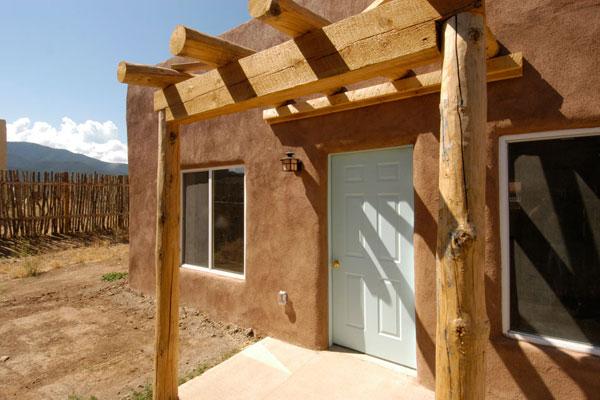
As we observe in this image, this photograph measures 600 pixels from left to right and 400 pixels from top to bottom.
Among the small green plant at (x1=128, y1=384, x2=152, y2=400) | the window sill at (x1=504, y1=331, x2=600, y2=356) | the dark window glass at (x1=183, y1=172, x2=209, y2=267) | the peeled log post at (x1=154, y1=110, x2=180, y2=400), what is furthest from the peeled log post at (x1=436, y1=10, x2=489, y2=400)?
the dark window glass at (x1=183, y1=172, x2=209, y2=267)

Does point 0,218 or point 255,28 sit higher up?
point 255,28

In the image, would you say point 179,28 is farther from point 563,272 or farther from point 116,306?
point 116,306

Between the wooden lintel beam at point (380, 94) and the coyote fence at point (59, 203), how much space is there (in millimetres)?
10510

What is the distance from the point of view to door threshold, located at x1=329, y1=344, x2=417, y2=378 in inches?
144

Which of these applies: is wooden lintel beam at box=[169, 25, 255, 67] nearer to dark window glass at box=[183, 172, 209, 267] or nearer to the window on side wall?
the window on side wall

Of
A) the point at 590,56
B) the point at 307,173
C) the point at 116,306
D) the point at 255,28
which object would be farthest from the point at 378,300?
the point at 116,306

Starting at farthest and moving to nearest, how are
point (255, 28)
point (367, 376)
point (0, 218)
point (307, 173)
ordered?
point (0, 218) → point (255, 28) → point (307, 173) → point (367, 376)

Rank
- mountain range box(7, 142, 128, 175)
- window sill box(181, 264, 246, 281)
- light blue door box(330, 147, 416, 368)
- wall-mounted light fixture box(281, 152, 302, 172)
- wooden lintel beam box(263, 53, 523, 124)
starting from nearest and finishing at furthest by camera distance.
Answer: wooden lintel beam box(263, 53, 523, 124), light blue door box(330, 147, 416, 368), wall-mounted light fixture box(281, 152, 302, 172), window sill box(181, 264, 246, 281), mountain range box(7, 142, 128, 175)

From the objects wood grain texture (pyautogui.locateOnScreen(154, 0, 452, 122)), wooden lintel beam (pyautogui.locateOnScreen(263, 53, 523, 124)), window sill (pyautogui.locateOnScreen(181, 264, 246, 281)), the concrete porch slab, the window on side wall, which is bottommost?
the concrete porch slab

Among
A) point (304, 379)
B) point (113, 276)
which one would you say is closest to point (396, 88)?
point (304, 379)

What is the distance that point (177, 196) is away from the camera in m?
3.39

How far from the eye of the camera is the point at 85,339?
201 inches

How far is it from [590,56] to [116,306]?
24.5 ft

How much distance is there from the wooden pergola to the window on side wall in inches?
80.3
